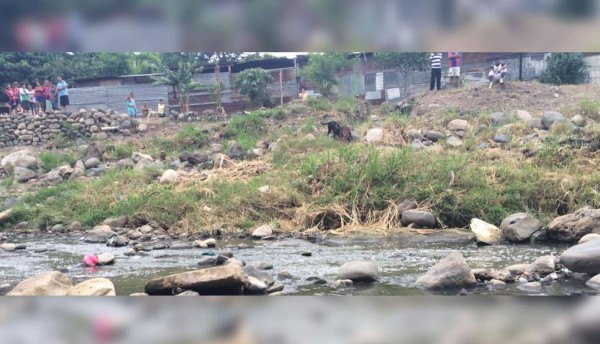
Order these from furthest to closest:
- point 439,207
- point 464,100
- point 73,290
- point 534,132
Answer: point 464,100
point 534,132
point 439,207
point 73,290

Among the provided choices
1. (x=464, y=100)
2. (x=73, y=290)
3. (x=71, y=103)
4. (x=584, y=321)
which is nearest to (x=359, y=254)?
(x=73, y=290)

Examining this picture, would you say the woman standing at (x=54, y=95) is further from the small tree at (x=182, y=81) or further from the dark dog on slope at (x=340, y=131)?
the dark dog on slope at (x=340, y=131)

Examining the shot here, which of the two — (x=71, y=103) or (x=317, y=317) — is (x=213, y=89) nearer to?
(x=71, y=103)

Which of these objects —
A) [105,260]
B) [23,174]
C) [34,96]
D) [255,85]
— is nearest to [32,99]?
[34,96]

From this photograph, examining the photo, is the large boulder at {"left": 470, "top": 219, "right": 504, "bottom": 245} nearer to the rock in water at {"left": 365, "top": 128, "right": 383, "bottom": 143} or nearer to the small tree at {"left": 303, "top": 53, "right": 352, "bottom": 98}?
the rock in water at {"left": 365, "top": 128, "right": 383, "bottom": 143}

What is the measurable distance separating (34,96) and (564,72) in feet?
37.3

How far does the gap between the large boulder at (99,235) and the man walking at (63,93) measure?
5741mm

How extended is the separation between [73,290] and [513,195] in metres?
6.53

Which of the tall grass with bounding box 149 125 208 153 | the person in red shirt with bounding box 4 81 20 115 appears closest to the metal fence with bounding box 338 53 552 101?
the tall grass with bounding box 149 125 208 153

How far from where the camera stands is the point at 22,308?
0.59 m

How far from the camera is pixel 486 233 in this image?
6.45 metres

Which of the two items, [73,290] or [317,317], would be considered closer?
[317,317]
